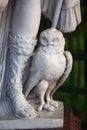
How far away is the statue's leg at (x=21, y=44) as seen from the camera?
1.84 meters

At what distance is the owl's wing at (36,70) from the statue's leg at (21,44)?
0.13 ft

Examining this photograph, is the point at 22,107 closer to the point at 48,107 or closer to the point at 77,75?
the point at 48,107

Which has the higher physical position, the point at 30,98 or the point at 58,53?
the point at 58,53

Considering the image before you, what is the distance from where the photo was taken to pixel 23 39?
1.88 meters

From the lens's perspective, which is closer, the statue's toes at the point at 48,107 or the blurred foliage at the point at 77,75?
the statue's toes at the point at 48,107

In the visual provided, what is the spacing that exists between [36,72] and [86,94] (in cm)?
96

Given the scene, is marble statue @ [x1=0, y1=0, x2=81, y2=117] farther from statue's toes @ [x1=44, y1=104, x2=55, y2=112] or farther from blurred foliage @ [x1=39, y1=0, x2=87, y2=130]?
blurred foliage @ [x1=39, y1=0, x2=87, y2=130]

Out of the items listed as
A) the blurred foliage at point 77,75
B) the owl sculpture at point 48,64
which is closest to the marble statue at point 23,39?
the owl sculpture at point 48,64

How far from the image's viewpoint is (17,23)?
1.87 meters

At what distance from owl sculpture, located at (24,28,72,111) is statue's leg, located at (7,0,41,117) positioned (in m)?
0.05

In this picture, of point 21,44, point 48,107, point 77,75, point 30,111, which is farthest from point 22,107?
point 77,75

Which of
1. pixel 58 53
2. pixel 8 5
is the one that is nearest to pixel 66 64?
pixel 58 53

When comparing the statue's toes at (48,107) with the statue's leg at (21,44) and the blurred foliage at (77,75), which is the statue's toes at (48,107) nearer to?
the statue's leg at (21,44)

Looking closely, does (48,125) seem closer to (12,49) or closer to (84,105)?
(12,49)
